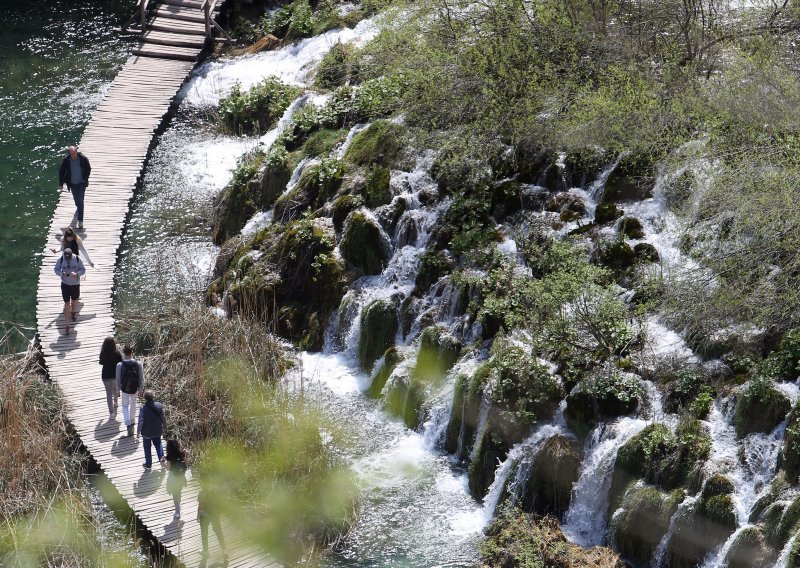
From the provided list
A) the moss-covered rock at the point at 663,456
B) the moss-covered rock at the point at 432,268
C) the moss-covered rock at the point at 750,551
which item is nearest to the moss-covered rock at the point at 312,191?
the moss-covered rock at the point at 432,268

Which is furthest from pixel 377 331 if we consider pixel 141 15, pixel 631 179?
pixel 141 15

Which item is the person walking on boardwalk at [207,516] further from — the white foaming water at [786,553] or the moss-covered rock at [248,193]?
the moss-covered rock at [248,193]

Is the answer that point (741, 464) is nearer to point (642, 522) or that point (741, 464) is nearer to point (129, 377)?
point (642, 522)

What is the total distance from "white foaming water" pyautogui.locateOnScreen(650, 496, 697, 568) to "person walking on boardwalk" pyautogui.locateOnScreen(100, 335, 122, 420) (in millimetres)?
7820

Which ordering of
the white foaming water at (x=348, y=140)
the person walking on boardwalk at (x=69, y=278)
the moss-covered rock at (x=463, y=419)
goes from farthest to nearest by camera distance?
the white foaming water at (x=348, y=140), the person walking on boardwalk at (x=69, y=278), the moss-covered rock at (x=463, y=419)

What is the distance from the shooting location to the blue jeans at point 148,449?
14945mm

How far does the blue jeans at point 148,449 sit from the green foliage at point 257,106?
11.4 m

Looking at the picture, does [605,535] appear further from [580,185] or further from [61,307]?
[61,307]

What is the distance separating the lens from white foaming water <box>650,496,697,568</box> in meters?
13.3

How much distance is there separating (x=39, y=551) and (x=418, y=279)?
7.55 metres

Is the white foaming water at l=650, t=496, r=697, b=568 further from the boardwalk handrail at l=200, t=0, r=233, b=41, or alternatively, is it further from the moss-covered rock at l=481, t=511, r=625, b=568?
the boardwalk handrail at l=200, t=0, r=233, b=41

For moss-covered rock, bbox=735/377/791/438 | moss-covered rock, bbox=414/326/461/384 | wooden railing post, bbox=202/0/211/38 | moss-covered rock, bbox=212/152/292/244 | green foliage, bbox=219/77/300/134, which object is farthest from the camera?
wooden railing post, bbox=202/0/211/38

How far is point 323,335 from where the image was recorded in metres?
19.0

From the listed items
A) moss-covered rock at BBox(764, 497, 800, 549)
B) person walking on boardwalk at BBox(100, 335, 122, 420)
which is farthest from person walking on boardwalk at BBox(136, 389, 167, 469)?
moss-covered rock at BBox(764, 497, 800, 549)
